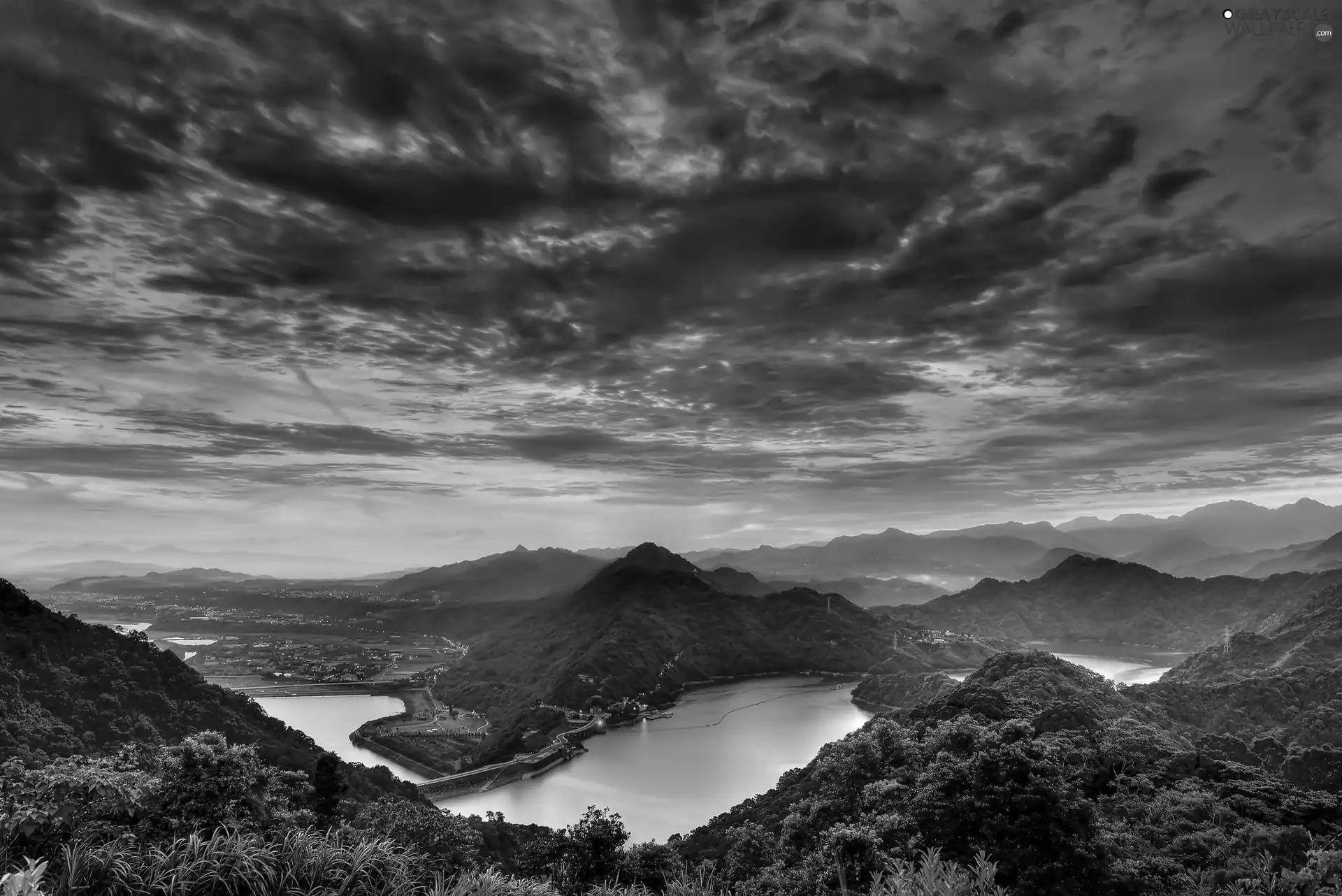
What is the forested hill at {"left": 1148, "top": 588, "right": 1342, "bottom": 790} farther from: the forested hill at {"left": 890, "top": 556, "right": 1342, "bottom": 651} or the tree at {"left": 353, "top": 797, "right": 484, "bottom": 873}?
the forested hill at {"left": 890, "top": 556, "right": 1342, "bottom": 651}

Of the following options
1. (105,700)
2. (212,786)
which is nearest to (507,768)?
(105,700)

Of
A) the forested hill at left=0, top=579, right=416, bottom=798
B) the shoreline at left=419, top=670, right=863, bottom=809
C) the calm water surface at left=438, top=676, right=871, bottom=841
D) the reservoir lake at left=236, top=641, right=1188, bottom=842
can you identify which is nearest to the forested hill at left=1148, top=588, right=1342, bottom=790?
the reservoir lake at left=236, top=641, right=1188, bottom=842

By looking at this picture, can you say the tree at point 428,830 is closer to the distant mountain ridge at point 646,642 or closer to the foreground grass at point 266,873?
the foreground grass at point 266,873

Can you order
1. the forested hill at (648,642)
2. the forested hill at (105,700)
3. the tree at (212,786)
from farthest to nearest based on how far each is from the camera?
the forested hill at (648,642) < the forested hill at (105,700) < the tree at (212,786)

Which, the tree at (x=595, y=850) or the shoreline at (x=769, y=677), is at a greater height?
the tree at (x=595, y=850)

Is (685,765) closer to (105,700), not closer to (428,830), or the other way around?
(105,700)

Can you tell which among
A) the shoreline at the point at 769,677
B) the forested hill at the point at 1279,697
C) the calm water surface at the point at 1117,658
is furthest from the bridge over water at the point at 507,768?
the calm water surface at the point at 1117,658
